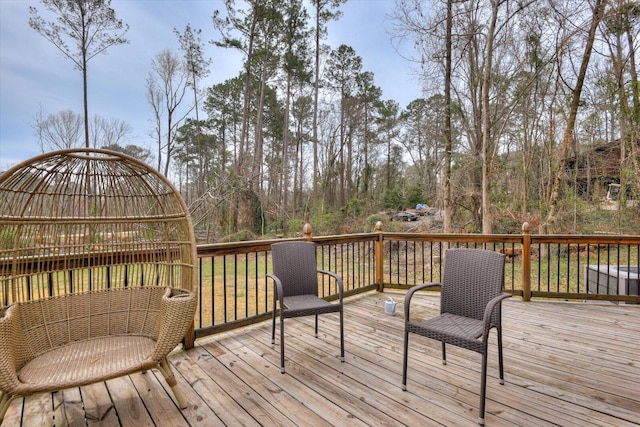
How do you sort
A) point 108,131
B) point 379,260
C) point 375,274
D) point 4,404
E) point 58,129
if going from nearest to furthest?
point 4,404, point 379,260, point 375,274, point 58,129, point 108,131

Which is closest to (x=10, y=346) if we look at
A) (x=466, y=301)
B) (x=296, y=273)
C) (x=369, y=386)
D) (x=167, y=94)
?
(x=296, y=273)

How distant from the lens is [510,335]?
277 centimetres

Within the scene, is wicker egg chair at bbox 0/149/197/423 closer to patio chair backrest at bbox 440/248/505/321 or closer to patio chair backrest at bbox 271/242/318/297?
patio chair backrest at bbox 271/242/318/297

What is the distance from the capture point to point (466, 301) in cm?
208

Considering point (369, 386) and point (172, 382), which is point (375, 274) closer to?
point (369, 386)

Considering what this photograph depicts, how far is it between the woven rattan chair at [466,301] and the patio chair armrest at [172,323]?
4.35 ft

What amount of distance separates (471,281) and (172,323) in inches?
74.5

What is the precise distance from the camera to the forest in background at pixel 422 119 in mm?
5539

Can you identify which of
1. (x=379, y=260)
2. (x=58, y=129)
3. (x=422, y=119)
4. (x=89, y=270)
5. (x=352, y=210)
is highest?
(x=422, y=119)

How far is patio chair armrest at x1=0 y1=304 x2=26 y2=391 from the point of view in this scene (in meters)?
1.38

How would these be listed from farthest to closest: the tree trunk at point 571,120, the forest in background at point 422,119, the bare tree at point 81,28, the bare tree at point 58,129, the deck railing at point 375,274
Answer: the bare tree at point 58,129, the bare tree at point 81,28, the forest in background at point 422,119, the tree trunk at point 571,120, the deck railing at point 375,274

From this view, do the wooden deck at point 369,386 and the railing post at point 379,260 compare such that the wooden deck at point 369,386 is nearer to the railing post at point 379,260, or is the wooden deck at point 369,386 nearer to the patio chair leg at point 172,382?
the patio chair leg at point 172,382

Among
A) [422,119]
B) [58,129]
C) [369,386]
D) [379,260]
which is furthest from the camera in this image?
[422,119]

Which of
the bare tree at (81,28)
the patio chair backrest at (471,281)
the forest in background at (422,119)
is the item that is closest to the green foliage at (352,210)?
the forest in background at (422,119)
